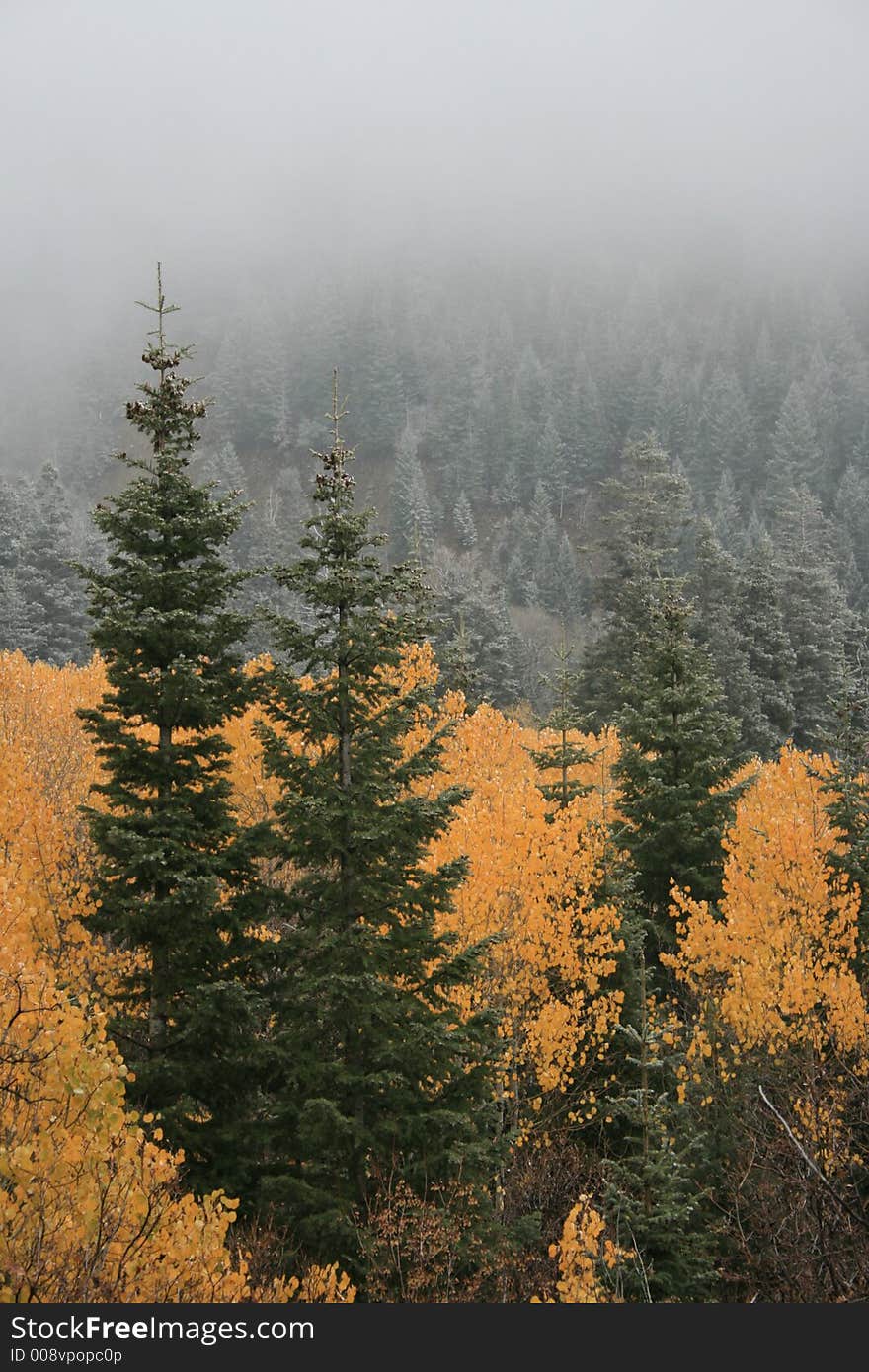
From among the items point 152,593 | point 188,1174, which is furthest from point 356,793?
Result: point 188,1174

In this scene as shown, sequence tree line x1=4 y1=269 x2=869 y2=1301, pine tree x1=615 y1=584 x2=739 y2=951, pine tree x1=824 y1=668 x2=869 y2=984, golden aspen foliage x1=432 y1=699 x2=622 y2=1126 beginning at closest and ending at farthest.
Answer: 1. tree line x1=4 y1=269 x2=869 y2=1301
2. golden aspen foliage x1=432 y1=699 x2=622 y2=1126
3. pine tree x1=824 y1=668 x2=869 y2=984
4. pine tree x1=615 y1=584 x2=739 y2=951

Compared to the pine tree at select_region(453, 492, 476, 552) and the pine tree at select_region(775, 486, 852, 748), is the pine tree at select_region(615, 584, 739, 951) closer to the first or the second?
the pine tree at select_region(775, 486, 852, 748)

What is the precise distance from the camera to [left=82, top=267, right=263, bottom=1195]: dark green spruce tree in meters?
14.7

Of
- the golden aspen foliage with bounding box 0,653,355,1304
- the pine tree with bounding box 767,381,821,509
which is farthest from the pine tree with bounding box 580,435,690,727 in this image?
the pine tree with bounding box 767,381,821,509

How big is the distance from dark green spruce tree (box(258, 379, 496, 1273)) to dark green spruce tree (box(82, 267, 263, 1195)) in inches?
32.0

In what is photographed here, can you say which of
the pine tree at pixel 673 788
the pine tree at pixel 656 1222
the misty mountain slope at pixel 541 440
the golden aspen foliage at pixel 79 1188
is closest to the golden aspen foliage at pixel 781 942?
the pine tree at pixel 673 788

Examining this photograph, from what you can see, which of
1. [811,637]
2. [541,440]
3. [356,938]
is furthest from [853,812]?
[541,440]

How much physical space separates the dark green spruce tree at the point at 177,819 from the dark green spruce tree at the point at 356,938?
0.81 metres

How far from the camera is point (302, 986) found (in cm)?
1462

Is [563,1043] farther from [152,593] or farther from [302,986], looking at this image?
[152,593]

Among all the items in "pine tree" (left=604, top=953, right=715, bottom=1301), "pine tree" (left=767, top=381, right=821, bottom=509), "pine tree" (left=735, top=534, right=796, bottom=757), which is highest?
"pine tree" (left=767, top=381, right=821, bottom=509)

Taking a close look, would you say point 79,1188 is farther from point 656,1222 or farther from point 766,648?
point 766,648

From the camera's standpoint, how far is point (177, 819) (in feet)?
49.8

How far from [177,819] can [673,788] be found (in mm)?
16147
